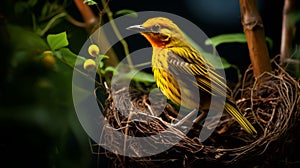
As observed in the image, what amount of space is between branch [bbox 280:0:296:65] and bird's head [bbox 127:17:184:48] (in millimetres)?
446

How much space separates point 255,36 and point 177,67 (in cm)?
31

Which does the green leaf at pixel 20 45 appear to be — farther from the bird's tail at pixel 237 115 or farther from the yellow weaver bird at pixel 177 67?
the bird's tail at pixel 237 115

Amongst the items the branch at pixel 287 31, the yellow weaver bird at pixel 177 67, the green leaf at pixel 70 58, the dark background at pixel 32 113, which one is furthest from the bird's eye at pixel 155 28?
the branch at pixel 287 31

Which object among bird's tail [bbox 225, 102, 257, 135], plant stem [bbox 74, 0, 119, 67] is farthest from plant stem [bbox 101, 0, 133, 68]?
bird's tail [bbox 225, 102, 257, 135]

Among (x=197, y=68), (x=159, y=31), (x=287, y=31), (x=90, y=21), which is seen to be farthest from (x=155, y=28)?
(x=287, y=31)

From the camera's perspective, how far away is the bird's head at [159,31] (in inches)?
40.3

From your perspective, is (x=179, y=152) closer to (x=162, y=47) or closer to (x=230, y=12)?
(x=162, y=47)

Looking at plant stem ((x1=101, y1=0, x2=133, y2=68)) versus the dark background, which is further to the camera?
plant stem ((x1=101, y1=0, x2=133, y2=68))

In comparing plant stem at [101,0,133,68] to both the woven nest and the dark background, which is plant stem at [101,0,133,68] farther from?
the dark background

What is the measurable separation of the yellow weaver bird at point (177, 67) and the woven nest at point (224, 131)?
0.08 metres

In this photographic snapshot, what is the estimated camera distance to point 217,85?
3.53 feet

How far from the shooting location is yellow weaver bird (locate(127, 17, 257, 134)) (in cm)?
103

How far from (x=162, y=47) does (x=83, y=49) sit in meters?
0.20

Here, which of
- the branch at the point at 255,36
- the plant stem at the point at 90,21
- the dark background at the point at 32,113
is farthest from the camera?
the plant stem at the point at 90,21
